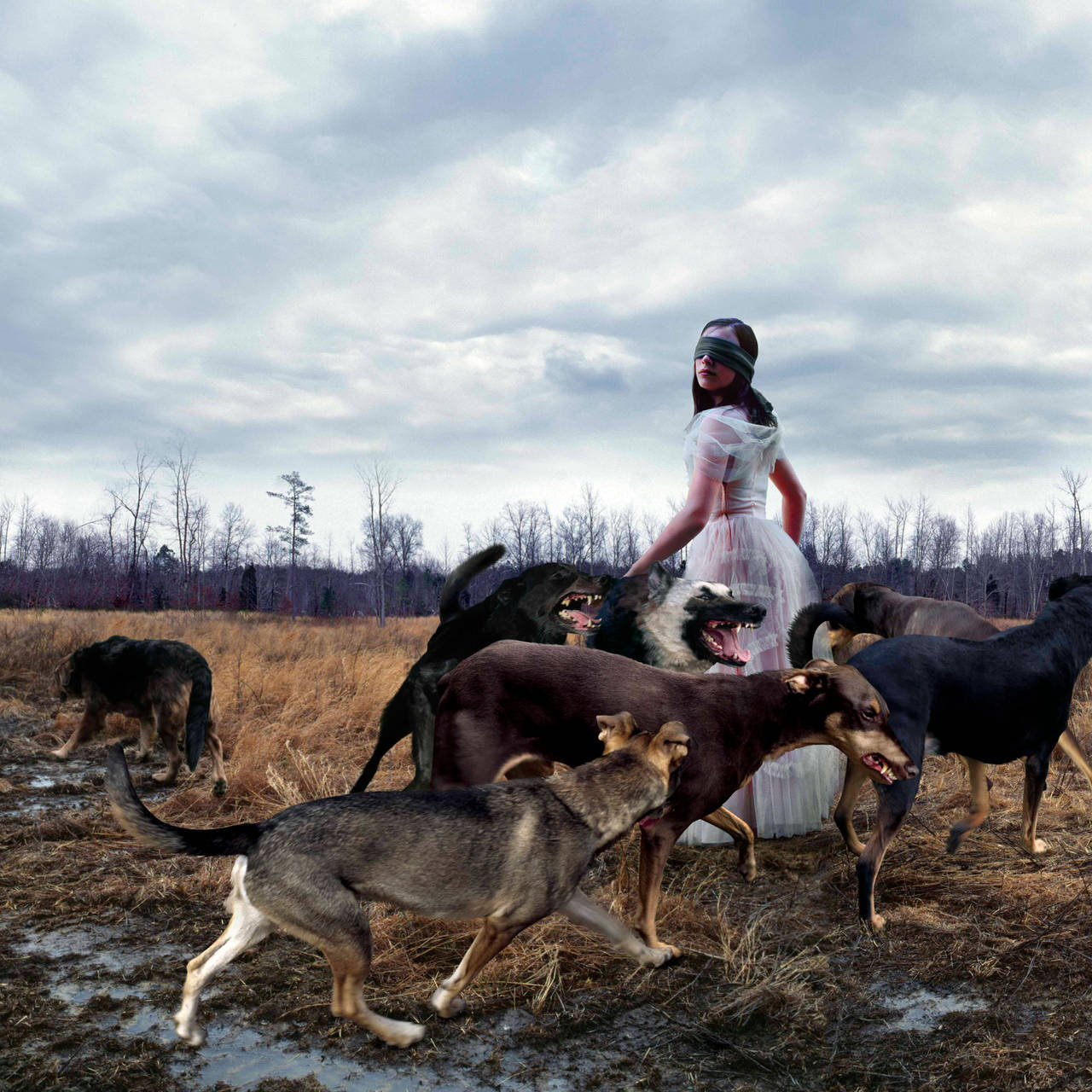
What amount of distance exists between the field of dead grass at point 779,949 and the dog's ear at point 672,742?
100cm

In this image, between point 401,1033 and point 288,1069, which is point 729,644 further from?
point 288,1069

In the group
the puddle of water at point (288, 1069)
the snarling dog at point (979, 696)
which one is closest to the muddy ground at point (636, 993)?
the puddle of water at point (288, 1069)

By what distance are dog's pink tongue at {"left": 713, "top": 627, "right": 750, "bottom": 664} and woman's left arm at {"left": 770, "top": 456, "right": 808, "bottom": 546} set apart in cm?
112

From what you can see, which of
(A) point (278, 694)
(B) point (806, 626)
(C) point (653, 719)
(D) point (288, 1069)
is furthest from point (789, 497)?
(A) point (278, 694)

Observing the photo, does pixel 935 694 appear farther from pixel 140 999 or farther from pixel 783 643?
pixel 140 999

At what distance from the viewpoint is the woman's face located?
4910 millimetres

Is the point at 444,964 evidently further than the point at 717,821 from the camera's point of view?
No

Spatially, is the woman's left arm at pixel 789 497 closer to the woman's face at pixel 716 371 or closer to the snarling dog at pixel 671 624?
the woman's face at pixel 716 371

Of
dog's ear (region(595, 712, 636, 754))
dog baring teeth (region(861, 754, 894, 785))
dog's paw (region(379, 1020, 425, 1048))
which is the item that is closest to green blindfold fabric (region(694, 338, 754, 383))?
dog baring teeth (region(861, 754, 894, 785))

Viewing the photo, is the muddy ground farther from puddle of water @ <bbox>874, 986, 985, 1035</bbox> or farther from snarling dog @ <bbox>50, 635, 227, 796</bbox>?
snarling dog @ <bbox>50, 635, 227, 796</bbox>

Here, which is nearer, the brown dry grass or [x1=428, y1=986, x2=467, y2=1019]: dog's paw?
[x1=428, y1=986, x2=467, y2=1019]: dog's paw

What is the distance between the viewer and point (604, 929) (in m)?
3.06

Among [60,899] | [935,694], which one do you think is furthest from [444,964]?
[935,694]

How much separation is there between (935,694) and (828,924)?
1.19 metres
